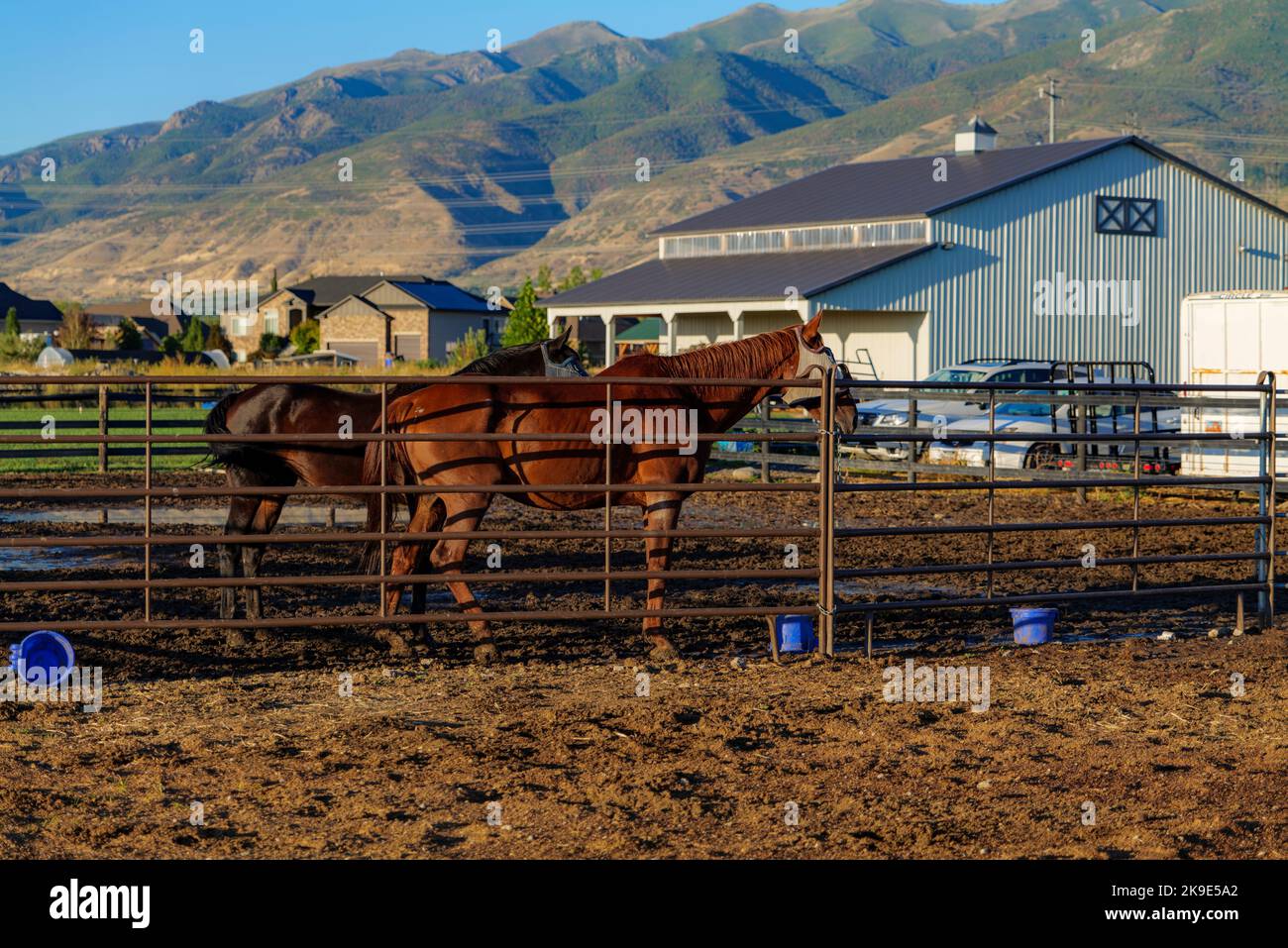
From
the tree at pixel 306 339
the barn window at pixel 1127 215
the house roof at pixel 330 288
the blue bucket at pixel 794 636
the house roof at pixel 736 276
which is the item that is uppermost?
the house roof at pixel 330 288

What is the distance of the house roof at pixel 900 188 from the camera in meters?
39.3

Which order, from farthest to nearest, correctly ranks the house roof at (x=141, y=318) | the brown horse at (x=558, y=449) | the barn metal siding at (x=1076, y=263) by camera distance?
the house roof at (x=141, y=318), the barn metal siding at (x=1076, y=263), the brown horse at (x=558, y=449)

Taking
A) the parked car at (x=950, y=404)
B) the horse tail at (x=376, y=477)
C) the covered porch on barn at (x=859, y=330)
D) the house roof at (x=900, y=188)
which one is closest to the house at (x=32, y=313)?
the house roof at (x=900, y=188)

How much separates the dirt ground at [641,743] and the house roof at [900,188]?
29.9 metres

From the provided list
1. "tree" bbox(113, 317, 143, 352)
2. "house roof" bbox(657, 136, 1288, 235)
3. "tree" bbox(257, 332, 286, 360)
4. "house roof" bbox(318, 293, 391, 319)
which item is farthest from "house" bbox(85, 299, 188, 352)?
"house roof" bbox(657, 136, 1288, 235)

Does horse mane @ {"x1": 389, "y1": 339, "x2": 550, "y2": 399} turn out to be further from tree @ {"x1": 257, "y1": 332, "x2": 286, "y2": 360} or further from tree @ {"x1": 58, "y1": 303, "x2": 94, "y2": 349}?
tree @ {"x1": 257, "y1": 332, "x2": 286, "y2": 360}

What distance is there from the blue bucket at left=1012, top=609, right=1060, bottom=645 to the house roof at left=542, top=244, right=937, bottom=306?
2624cm

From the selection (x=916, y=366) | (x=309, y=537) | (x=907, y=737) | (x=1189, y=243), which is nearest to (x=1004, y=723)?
(x=907, y=737)

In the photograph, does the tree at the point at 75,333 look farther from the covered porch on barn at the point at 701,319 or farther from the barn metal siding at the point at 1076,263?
the barn metal siding at the point at 1076,263

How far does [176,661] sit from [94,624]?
0.69m

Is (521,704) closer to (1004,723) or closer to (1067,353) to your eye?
(1004,723)

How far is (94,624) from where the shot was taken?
790 cm

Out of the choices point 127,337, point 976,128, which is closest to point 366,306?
point 127,337

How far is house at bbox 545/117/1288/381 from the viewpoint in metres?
37.6
